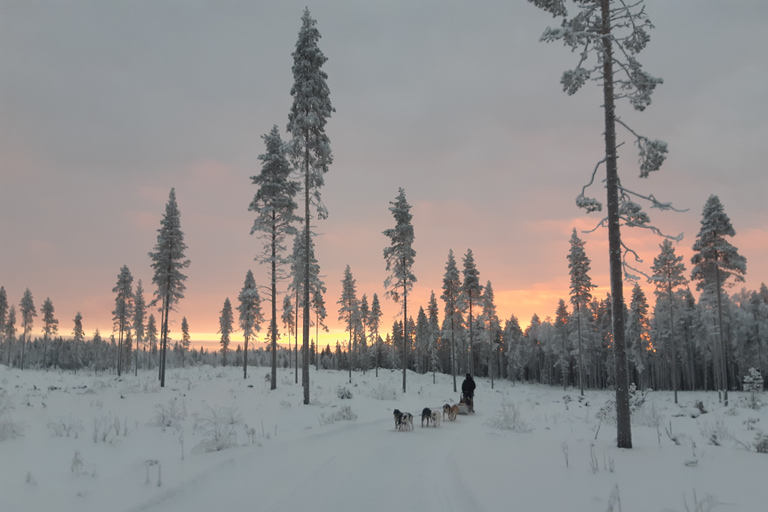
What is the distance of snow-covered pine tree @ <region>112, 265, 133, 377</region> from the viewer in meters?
59.2

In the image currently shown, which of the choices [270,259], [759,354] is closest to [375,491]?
[270,259]

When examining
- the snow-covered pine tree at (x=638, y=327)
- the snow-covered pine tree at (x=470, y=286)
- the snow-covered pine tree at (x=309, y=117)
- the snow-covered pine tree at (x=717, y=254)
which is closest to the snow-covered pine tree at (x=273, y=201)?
the snow-covered pine tree at (x=309, y=117)

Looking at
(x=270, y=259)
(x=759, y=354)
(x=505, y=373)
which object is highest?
(x=270, y=259)

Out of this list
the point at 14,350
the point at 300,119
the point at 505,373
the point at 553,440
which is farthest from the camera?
the point at 14,350

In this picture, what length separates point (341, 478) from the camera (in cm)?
687

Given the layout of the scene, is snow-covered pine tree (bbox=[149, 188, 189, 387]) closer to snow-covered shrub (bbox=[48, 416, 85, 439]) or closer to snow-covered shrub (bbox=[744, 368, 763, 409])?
snow-covered shrub (bbox=[48, 416, 85, 439])

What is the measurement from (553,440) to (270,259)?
20.5 meters

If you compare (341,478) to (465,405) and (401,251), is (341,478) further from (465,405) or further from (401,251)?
(401,251)

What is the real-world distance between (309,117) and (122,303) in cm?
5646

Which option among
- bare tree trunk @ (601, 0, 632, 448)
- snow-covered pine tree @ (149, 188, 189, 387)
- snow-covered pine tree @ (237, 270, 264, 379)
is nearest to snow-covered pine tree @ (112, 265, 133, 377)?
snow-covered pine tree @ (237, 270, 264, 379)

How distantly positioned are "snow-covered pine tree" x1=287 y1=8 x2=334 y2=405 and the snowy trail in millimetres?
11254

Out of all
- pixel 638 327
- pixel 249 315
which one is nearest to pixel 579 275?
pixel 638 327

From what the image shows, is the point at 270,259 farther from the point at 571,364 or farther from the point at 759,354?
the point at 571,364

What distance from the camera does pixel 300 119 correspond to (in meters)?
20.8
